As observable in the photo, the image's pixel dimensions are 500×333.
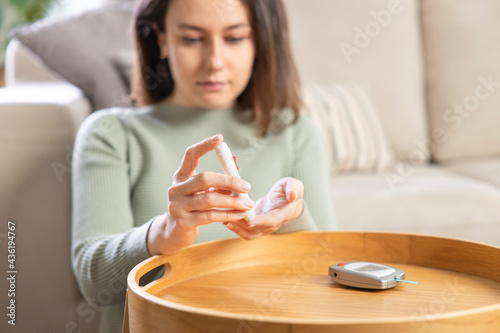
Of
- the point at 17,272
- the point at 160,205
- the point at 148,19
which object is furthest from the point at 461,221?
the point at 17,272

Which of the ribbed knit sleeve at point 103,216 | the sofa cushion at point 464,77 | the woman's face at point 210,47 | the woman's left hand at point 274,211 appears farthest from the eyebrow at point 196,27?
the sofa cushion at point 464,77

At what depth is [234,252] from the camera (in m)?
0.84

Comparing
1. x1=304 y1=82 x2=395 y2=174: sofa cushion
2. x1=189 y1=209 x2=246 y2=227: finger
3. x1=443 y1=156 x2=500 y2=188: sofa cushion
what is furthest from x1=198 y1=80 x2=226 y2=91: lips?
x1=443 y1=156 x2=500 y2=188: sofa cushion

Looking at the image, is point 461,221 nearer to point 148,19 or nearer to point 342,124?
point 342,124

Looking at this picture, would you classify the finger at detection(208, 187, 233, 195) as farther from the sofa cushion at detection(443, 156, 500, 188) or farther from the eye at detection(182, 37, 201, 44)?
the sofa cushion at detection(443, 156, 500, 188)

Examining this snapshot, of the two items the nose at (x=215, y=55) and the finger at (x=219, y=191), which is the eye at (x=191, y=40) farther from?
the finger at (x=219, y=191)

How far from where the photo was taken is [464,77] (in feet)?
6.67

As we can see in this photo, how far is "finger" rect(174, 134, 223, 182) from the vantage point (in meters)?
0.67

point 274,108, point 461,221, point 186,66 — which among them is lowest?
point 461,221

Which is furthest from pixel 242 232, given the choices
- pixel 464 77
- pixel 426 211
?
pixel 464 77

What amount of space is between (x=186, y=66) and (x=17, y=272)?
57 centimetres

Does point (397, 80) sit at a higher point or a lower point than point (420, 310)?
higher

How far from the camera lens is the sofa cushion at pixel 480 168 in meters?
1.72

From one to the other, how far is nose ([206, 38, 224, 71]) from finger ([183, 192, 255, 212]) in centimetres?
48
